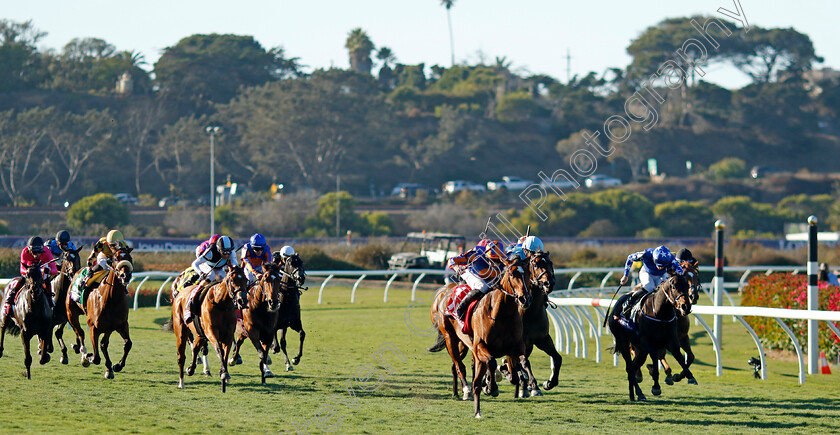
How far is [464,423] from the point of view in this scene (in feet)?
22.3

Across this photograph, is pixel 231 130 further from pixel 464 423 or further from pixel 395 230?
pixel 464 423

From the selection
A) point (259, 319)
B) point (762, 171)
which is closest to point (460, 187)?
point (762, 171)

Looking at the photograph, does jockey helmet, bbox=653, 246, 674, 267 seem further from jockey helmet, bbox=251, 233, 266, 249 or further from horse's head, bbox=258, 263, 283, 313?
jockey helmet, bbox=251, 233, 266, 249

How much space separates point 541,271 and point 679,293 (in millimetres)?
1333

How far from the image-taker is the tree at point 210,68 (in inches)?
2936

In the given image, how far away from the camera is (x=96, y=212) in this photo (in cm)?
4000

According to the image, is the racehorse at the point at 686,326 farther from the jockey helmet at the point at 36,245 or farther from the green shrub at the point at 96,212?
the green shrub at the point at 96,212

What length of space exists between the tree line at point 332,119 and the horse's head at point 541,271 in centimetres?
5496

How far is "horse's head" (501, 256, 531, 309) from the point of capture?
6715mm

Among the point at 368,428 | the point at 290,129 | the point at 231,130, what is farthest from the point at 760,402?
the point at 231,130

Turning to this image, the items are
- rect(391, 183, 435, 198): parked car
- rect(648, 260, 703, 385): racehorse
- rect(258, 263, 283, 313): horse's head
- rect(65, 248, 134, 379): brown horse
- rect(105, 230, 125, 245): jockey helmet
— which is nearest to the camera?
rect(648, 260, 703, 385): racehorse

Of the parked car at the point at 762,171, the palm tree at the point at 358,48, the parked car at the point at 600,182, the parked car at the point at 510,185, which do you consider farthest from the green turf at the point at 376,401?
the palm tree at the point at 358,48

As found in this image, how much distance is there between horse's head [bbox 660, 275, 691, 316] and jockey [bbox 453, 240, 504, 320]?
4.39ft

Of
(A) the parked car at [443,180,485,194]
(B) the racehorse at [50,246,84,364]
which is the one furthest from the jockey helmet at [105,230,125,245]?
(A) the parked car at [443,180,485,194]
